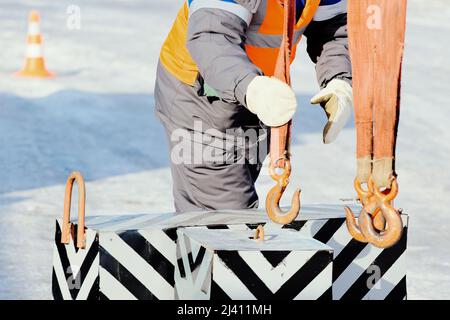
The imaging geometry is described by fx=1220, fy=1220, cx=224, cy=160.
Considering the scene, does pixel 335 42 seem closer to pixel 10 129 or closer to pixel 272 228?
pixel 272 228

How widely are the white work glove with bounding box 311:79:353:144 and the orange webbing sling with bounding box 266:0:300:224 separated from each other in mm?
248

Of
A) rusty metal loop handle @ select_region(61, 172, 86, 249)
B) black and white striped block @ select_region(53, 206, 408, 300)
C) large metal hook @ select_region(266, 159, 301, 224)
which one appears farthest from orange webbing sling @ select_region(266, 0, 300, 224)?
rusty metal loop handle @ select_region(61, 172, 86, 249)

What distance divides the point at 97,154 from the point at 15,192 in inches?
46.7

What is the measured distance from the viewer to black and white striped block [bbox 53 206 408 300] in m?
3.94

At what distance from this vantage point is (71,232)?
13.3 ft

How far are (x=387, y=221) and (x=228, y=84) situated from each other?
930 millimetres

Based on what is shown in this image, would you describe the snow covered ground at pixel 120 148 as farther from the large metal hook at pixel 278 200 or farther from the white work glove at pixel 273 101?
the white work glove at pixel 273 101

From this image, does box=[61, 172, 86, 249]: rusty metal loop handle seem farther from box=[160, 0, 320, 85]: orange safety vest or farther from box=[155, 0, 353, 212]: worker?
box=[160, 0, 320, 85]: orange safety vest

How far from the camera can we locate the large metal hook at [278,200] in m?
3.73

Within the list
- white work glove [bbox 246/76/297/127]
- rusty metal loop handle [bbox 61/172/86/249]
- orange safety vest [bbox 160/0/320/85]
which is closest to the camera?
white work glove [bbox 246/76/297/127]

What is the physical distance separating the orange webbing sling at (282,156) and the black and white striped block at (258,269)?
9cm

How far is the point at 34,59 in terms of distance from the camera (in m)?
11.6

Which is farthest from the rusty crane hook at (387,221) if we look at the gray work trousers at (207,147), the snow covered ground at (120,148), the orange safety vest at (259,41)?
the snow covered ground at (120,148)
